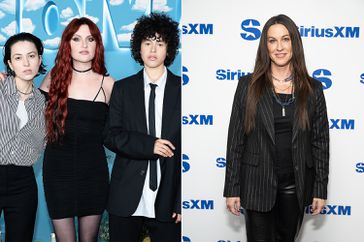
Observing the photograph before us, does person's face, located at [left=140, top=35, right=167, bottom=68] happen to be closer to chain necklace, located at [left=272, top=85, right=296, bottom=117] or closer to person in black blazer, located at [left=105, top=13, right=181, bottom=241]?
person in black blazer, located at [left=105, top=13, right=181, bottom=241]

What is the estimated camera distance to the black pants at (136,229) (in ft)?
8.93

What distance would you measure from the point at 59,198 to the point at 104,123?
51 cm

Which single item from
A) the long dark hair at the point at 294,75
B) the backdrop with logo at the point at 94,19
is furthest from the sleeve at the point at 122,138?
the backdrop with logo at the point at 94,19

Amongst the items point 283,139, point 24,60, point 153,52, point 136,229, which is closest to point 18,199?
point 136,229

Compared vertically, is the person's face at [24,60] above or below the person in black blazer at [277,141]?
above

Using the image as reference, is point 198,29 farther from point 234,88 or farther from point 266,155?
point 266,155

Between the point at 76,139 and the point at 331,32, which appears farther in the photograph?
the point at 331,32

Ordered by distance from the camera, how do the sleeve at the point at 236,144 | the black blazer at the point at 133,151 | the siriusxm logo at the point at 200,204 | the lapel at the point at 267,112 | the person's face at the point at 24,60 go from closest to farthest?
1. the lapel at the point at 267,112
2. the sleeve at the point at 236,144
3. the black blazer at the point at 133,151
4. the person's face at the point at 24,60
5. the siriusxm logo at the point at 200,204

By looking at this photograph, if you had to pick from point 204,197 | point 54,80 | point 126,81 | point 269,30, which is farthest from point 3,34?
point 269,30

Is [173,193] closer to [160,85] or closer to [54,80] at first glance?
[160,85]

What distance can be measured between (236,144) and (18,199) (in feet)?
4.10

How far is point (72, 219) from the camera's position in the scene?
292 cm

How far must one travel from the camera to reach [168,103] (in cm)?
273

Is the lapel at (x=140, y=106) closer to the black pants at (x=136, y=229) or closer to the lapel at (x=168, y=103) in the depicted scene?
the lapel at (x=168, y=103)
